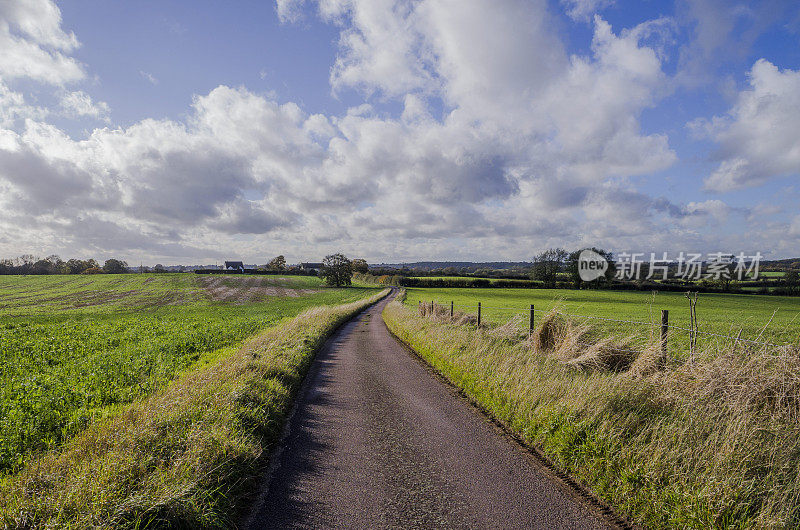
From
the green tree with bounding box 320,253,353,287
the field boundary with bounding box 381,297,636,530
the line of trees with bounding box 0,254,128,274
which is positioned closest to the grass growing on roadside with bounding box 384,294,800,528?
the field boundary with bounding box 381,297,636,530

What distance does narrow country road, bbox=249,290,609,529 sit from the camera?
4.29 metres

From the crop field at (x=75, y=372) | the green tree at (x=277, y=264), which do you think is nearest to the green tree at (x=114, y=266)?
the green tree at (x=277, y=264)

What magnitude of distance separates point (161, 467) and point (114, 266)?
162972 millimetres

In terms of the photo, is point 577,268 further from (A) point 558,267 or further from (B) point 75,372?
(B) point 75,372

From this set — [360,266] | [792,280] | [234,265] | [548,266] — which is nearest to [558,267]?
[548,266]

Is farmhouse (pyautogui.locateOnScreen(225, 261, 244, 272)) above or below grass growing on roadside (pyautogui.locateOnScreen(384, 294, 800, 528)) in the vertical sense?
above

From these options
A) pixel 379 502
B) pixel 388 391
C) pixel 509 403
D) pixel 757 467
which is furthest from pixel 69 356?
pixel 757 467

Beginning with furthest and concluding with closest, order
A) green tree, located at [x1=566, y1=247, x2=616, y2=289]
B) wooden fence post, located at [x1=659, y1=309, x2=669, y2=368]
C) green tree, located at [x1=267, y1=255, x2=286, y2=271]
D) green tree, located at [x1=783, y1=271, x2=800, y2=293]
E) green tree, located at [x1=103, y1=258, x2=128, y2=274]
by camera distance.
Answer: green tree, located at [x1=267, y1=255, x2=286, y2=271] → green tree, located at [x1=103, y1=258, x2=128, y2=274] → green tree, located at [x1=566, y1=247, x2=616, y2=289] → green tree, located at [x1=783, y1=271, x2=800, y2=293] → wooden fence post, located at [x1=659, y1=309, x2=669, y2=368]

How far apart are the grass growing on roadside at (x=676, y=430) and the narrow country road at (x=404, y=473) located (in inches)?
22.7

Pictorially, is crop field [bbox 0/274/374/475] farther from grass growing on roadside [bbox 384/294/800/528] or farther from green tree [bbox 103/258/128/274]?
green tree [bbox 103/258/128/274]

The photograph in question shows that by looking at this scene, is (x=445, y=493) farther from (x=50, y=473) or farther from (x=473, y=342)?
(x=473, y=342)

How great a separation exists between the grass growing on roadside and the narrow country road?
0.58 metres

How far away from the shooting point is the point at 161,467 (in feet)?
14.8

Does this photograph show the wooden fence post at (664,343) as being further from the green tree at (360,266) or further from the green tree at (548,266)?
the green tree at (360,266)
